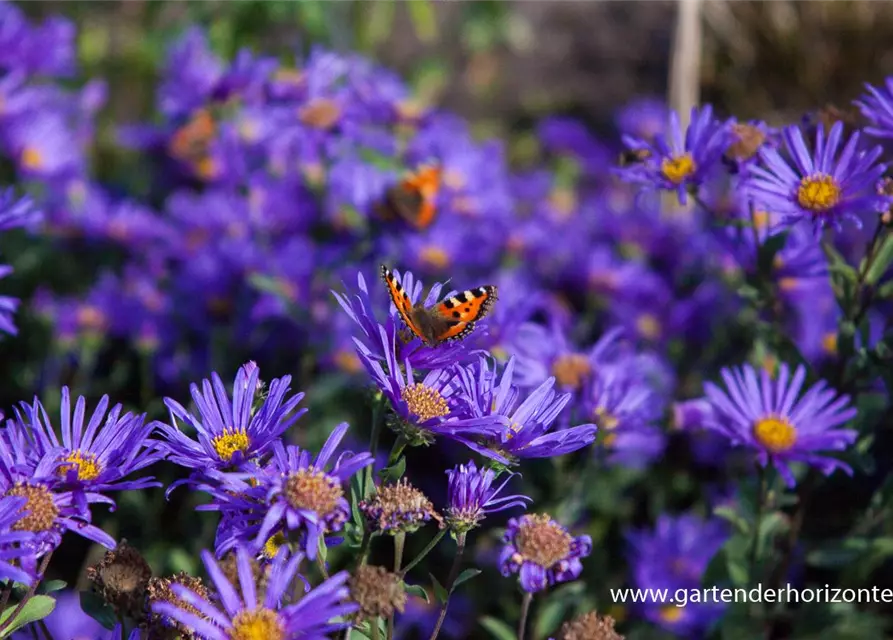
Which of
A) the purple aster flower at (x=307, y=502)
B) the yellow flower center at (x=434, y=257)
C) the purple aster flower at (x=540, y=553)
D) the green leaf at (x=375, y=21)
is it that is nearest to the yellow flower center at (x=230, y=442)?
the purple aster flower at (x=307, y=502)

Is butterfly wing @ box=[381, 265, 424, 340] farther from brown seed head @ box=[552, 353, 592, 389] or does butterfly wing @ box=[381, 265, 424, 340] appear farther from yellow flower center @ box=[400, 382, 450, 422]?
brown seed head @ box=[552, 353, 592, 389]

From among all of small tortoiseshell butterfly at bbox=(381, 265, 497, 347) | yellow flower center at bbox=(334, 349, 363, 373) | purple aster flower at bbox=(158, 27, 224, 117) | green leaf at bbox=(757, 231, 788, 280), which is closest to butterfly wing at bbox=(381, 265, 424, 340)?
small tortoiseshell butterfly at bbox=(381, 265, 497, 347)

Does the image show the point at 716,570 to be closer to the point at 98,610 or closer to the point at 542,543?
the point at 542,543

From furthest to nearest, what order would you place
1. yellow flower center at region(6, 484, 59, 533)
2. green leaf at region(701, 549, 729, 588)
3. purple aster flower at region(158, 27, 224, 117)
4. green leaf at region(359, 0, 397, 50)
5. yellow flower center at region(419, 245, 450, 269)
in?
green leaf at region(359, 0, 397, 50) → purple aster flower at region(158, 27, 224, 117) → yellow flower center at region(419, 245, 450, 269) → green leaf at region(701, 549, 729, 588) → yellow flower center at region(6, 484, 59, 533)

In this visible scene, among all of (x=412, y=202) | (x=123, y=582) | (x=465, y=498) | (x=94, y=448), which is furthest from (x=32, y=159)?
(x=465, y=498)

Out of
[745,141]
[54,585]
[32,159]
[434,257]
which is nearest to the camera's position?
[54,585]

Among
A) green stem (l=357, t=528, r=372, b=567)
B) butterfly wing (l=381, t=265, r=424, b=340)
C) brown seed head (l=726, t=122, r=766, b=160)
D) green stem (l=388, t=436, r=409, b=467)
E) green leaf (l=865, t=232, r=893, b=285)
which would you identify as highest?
brown seed head (l=726, t=122, r=766, b=160)

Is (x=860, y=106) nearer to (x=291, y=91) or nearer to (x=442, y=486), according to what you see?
(x=442, y=486)
